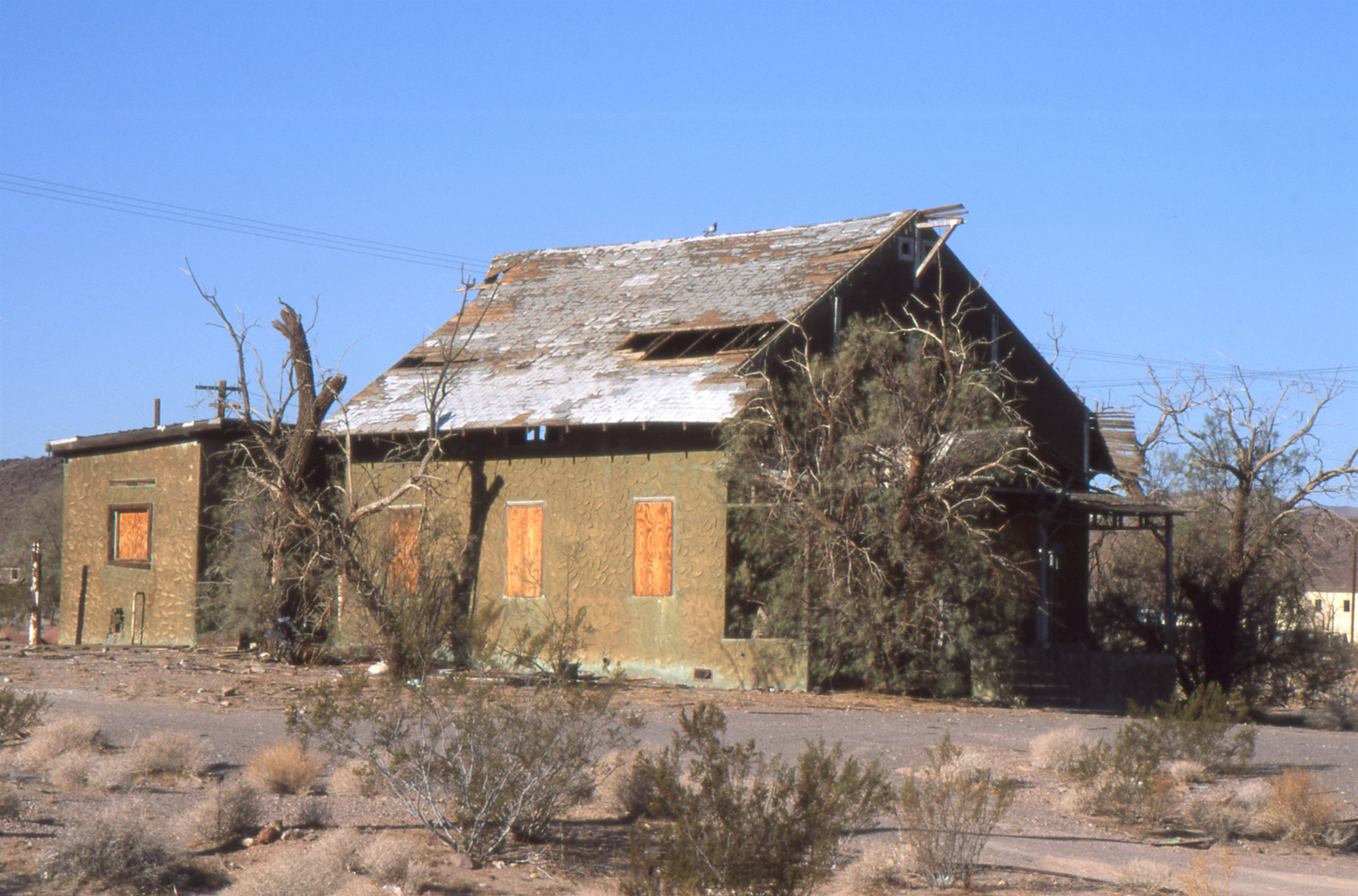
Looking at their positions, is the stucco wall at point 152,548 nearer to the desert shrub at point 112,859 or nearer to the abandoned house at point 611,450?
→ the abandoned house at point 611,450

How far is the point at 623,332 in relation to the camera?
21812 millimetres

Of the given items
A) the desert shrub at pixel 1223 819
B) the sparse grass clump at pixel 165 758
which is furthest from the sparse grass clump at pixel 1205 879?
the sparse grass clump at pixel 165 758

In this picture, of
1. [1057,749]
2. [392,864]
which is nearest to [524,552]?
[1057,749]

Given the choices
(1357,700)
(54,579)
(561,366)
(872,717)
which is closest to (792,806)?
(872,717)

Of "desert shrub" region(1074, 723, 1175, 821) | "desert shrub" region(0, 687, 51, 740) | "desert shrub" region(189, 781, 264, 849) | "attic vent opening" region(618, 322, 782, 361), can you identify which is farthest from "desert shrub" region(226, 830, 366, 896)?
"attic vent opening" region(618, 322, 782, 361)

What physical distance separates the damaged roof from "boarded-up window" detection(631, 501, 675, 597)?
1.38 metres

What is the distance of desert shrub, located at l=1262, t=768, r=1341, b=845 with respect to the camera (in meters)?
9.71

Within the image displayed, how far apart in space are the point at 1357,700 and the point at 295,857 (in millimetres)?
21771

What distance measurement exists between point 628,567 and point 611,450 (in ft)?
5.66

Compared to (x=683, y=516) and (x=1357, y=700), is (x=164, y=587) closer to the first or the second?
(x=683, y=516)

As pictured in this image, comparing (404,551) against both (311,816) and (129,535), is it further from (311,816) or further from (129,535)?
(311,816)

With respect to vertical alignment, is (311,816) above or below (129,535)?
below

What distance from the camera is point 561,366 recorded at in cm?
2144

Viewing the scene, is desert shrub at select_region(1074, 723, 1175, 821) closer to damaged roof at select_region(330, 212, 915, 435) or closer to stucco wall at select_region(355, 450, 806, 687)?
stucco wall at select_region(355, 450, 806, 687)
